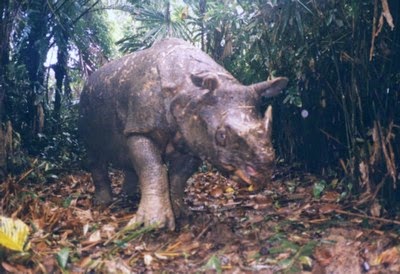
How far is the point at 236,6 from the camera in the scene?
5.16m

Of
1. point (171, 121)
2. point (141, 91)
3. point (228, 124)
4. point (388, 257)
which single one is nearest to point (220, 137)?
point (228, 124)

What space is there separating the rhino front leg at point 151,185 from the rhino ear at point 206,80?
0.64 m

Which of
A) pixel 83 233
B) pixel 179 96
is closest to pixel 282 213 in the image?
pixel 179 96

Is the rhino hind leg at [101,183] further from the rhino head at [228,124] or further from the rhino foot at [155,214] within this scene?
the rhino head at [228,124]

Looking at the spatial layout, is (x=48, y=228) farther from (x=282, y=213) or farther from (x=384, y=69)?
(x=384, y=69)

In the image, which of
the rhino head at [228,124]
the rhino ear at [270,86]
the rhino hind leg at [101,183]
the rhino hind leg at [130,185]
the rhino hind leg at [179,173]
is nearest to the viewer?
the rhino head at [228,124]

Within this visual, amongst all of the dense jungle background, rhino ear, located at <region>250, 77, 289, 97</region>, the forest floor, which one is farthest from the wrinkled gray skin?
the dense jungle background

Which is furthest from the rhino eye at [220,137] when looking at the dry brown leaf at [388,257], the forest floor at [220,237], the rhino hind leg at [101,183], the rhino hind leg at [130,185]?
the rhino hind leg at [130,185]

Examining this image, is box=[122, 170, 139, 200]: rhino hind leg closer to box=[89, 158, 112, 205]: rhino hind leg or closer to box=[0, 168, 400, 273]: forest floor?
box=[89, 158, 112, 205]: rhino hind leg

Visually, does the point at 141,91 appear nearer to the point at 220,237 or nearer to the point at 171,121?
the point at 171,121

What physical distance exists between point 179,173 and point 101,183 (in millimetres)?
980

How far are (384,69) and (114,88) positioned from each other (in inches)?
80.8

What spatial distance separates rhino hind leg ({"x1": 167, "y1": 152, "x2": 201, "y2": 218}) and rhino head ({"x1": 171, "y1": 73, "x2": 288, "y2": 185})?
0.48 metres

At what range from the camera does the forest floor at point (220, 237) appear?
272 centimetres
